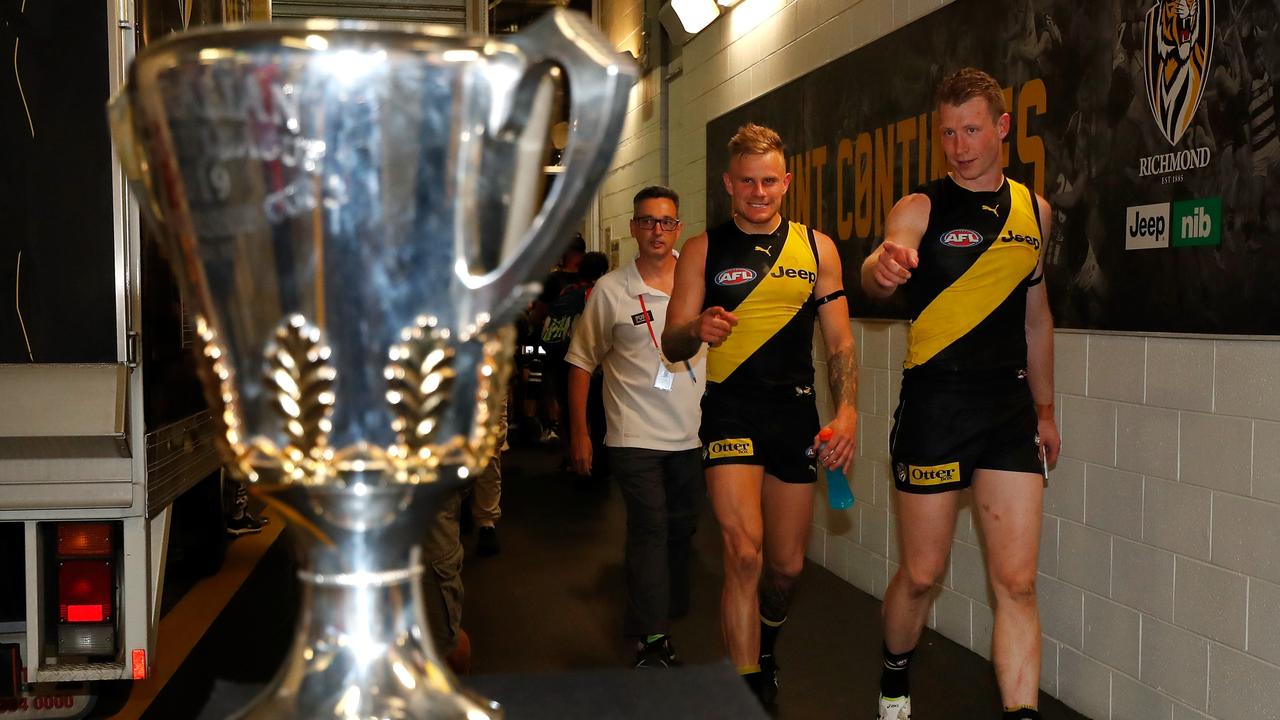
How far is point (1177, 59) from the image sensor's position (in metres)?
3.29

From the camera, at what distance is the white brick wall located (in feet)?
10.1

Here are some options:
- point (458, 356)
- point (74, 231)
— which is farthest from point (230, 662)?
point (458, 356)

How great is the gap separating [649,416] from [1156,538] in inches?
67.1

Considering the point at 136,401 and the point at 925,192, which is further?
the point at 925,192

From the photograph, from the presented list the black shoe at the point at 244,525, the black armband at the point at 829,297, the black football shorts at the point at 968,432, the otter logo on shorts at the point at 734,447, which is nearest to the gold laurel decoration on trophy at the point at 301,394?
the black football shorts at the point at 968,432

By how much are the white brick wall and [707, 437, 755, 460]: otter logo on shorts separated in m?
1.09

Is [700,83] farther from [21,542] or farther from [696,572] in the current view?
[21,542]

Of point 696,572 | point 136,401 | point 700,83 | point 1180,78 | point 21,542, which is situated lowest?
point 696,572

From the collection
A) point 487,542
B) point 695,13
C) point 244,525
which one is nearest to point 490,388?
point 487,542

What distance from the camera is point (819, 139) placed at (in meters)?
6.13

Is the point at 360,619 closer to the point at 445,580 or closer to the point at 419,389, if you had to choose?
the point at 419,389

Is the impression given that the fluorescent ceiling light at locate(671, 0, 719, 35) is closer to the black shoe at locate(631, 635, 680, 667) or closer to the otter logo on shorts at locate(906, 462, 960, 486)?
the black shoe at locate(631, 635, 680, 667)

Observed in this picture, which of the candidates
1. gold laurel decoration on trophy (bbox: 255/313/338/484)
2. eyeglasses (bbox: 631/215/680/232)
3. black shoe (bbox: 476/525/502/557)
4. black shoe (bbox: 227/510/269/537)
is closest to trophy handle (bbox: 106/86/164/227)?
gold laurel decoration on trophy (bbox: 255/313/338/484)

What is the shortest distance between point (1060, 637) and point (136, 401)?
9.47 feet
